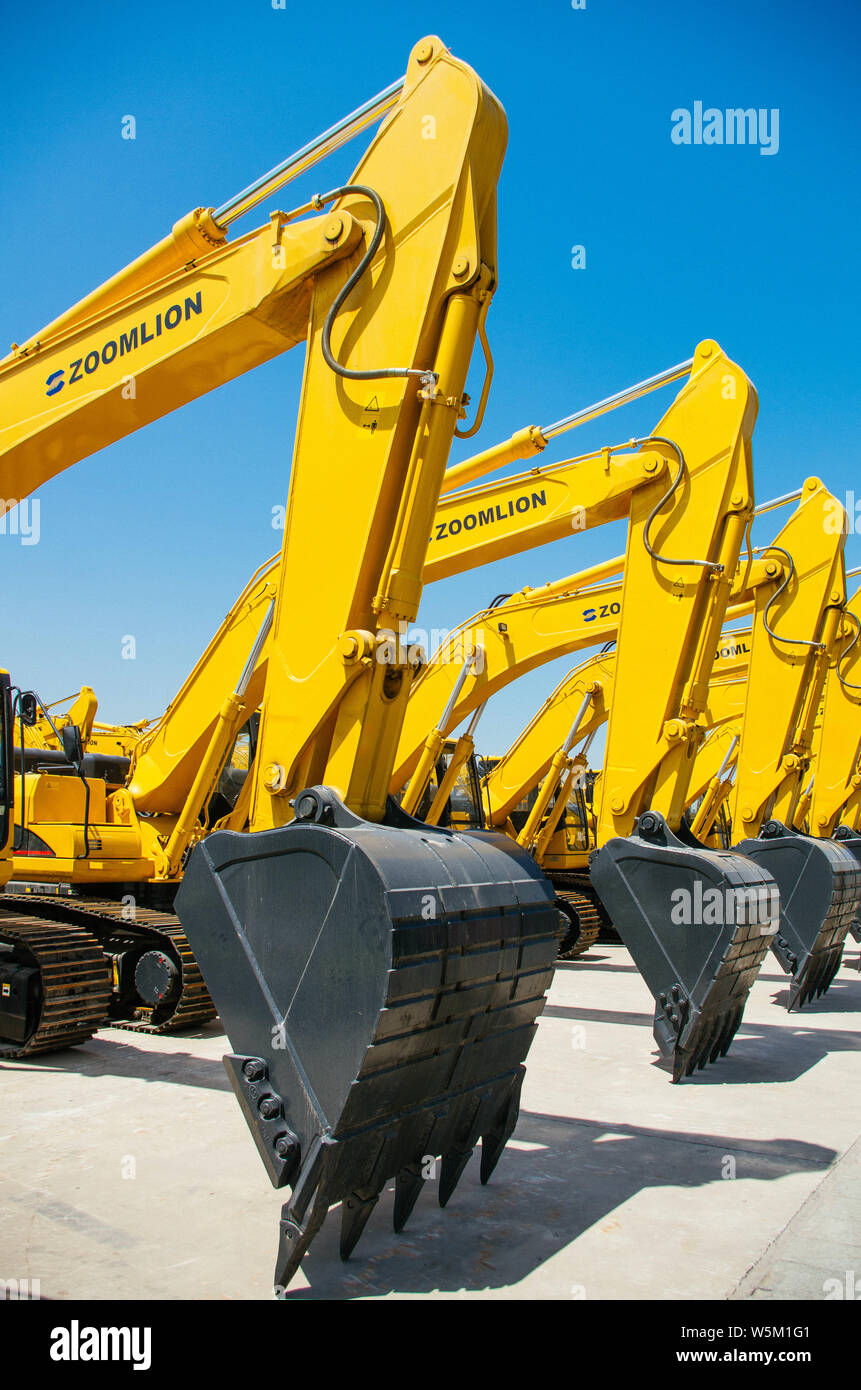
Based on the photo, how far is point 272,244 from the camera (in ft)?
17.3

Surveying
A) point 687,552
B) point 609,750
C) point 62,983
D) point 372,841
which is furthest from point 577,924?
point 372,841

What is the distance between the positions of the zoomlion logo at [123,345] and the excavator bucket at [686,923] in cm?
480

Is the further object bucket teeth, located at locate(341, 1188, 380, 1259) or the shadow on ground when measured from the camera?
the shadow on ground

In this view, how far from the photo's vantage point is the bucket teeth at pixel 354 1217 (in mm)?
4090

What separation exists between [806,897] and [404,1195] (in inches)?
301

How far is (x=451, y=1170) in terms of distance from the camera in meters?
4.68

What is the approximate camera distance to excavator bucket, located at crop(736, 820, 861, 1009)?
10.8 m

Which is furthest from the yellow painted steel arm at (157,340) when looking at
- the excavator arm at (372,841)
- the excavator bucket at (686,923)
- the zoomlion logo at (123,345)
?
the excavator bucket at (686,923)

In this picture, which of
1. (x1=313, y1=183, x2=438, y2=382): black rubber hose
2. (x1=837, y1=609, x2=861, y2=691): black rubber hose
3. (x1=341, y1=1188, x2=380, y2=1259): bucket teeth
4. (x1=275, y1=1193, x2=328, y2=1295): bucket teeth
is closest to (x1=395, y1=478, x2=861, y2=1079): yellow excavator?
(x1=837, y1=609, x2=861, y2=691): black rubber hose

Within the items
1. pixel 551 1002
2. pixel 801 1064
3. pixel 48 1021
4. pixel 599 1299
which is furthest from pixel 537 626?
pixel 599 1299

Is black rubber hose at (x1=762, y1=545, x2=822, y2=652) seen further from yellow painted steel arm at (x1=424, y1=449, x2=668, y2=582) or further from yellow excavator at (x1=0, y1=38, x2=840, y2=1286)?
yellow excavator at (x1=0, y1=38, x2=840, y2=1286)

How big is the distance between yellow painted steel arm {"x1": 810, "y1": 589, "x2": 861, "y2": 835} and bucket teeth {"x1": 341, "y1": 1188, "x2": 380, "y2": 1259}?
1481 cm

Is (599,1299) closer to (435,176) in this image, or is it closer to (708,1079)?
(708,1079)

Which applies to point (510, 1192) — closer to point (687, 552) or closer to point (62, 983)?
point (62, 983)
